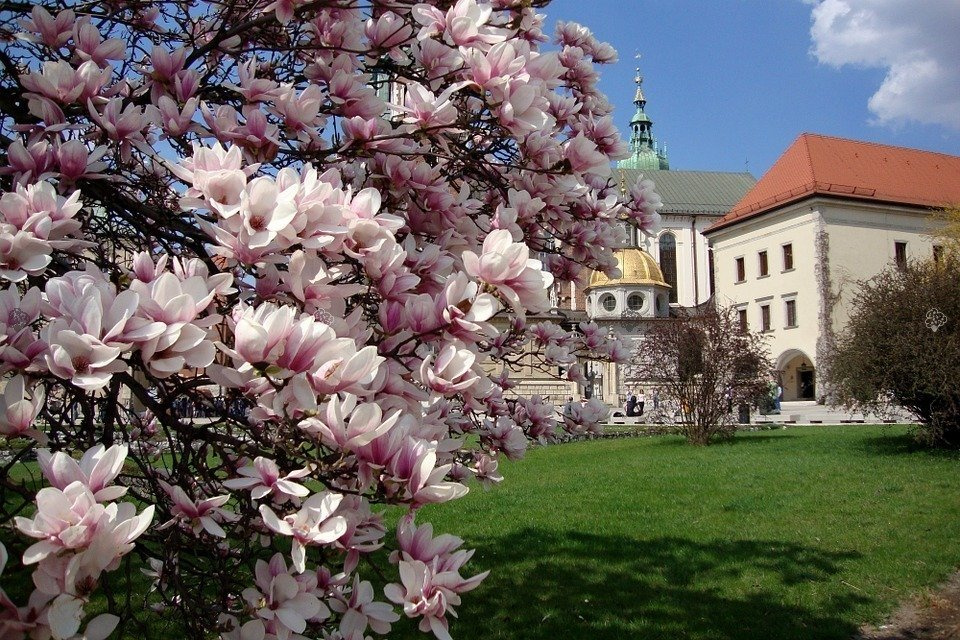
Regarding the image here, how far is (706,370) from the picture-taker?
19625 mm

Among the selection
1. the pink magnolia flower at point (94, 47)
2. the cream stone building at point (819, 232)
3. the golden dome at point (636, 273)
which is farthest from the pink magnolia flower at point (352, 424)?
the golden dome at point (636, 273)

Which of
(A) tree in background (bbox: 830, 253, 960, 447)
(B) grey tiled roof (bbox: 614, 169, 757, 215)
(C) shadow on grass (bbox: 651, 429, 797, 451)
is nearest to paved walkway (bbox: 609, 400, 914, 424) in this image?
(C) shadow on grass (bbox: 651, 429, 797, 451)

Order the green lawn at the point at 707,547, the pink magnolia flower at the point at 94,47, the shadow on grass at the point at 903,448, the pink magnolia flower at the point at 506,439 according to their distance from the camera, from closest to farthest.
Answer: the pink magnolia flower at the point at 94,47 < the pink magnolia flower at the point at 506,439 < the green lawn at the point at 707,547 < the shadow on grass at the point at 903,448

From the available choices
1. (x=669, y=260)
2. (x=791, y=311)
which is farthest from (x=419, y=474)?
(x=669, y=260)

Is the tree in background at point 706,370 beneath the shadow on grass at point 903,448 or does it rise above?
above

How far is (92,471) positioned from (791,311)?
44.3 meters

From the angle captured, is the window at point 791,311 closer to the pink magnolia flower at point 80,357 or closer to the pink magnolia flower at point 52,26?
the pink magnolia flower at point 52,26

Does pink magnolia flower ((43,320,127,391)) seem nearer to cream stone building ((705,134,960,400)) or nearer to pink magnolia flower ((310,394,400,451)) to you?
pink magnolia flower ((310,394,400,451))

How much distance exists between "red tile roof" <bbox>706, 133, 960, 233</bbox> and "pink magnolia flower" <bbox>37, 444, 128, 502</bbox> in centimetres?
4272

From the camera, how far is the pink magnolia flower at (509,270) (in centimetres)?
171

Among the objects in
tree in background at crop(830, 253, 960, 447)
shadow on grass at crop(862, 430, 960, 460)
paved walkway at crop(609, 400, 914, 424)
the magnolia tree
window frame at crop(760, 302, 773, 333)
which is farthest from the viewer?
window frame at crop(760, 302, 773, 333)

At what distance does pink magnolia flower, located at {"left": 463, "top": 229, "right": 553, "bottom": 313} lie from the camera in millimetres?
1713

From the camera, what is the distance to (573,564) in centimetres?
659

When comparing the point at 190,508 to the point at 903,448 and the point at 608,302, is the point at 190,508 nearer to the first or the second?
the point at 903,448
